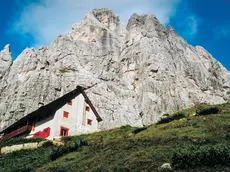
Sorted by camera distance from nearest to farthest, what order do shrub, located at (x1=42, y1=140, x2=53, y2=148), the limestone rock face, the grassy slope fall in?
the grassy slope
shrub, located at (x1=42, y1=140, x2=53, y2=148)
the limestone rock face

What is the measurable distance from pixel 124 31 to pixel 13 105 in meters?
84.4

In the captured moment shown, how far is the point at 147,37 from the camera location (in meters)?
176

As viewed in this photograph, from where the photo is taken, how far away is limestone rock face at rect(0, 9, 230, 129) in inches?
5428

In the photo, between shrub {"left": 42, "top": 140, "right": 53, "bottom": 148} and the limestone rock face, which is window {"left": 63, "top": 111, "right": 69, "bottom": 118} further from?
the limestone rock face

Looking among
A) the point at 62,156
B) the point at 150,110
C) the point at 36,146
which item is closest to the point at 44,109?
the point at 36,146

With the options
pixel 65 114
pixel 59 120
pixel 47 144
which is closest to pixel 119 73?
pixel 65 114

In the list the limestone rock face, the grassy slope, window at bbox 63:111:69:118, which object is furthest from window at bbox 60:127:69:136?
the limestone rock face

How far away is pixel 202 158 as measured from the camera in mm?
22562

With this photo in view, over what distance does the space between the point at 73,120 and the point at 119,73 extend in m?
99.4

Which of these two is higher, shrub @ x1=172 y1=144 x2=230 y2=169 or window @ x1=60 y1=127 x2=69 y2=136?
window @ x1=60 y1=127 x2=69 y2=136

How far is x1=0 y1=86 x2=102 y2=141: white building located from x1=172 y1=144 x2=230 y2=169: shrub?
40495mm

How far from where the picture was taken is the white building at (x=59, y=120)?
204 ft

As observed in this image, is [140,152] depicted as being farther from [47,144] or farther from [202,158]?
[47,144]

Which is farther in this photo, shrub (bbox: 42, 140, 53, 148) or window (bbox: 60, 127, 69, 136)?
window (bbox: 60, 127, 69, 136)
